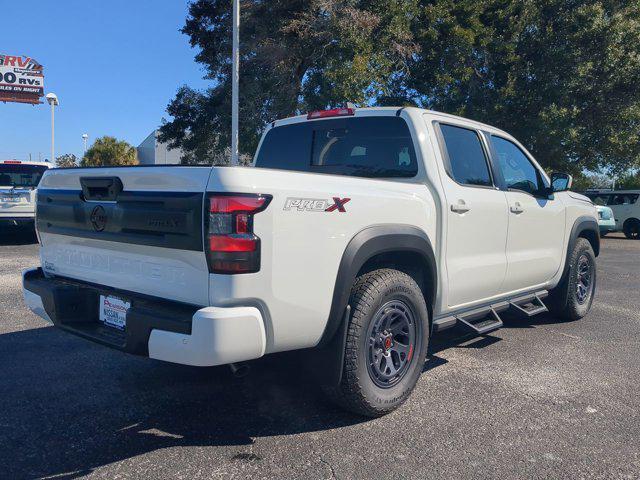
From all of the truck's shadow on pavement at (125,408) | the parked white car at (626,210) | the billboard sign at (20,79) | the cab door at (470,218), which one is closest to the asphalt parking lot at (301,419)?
the truck's shadow on pavement at (125,408)

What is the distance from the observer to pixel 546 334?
17.9ft

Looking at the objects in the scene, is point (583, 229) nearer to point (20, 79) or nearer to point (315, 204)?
point (315, 204)

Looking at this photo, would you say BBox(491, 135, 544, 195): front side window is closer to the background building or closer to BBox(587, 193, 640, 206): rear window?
BBox(587, 193, 640, 206): rear window

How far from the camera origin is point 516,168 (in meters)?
4.96

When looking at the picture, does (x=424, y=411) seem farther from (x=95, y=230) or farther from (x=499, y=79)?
(x=499, y=79)

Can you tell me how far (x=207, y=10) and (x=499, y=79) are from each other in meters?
10.2

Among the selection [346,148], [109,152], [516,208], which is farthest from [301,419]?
[109,152]

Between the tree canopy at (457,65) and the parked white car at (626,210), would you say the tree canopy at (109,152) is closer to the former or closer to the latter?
the tree canopy at (457,65)

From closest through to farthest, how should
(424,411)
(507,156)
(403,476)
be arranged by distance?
(403,476)
(424,411)
(507,156)

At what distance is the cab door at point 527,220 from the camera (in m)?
4.61

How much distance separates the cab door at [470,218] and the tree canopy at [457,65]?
11021 mm

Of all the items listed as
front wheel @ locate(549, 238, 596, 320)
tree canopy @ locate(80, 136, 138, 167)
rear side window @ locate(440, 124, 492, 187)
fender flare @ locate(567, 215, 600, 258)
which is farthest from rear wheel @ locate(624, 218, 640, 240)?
tree canopy @ locate(80, 136, 138, 167)

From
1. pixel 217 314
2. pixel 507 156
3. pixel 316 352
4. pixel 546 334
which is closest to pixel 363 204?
pixel 316 352

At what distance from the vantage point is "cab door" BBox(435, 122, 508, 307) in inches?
153
